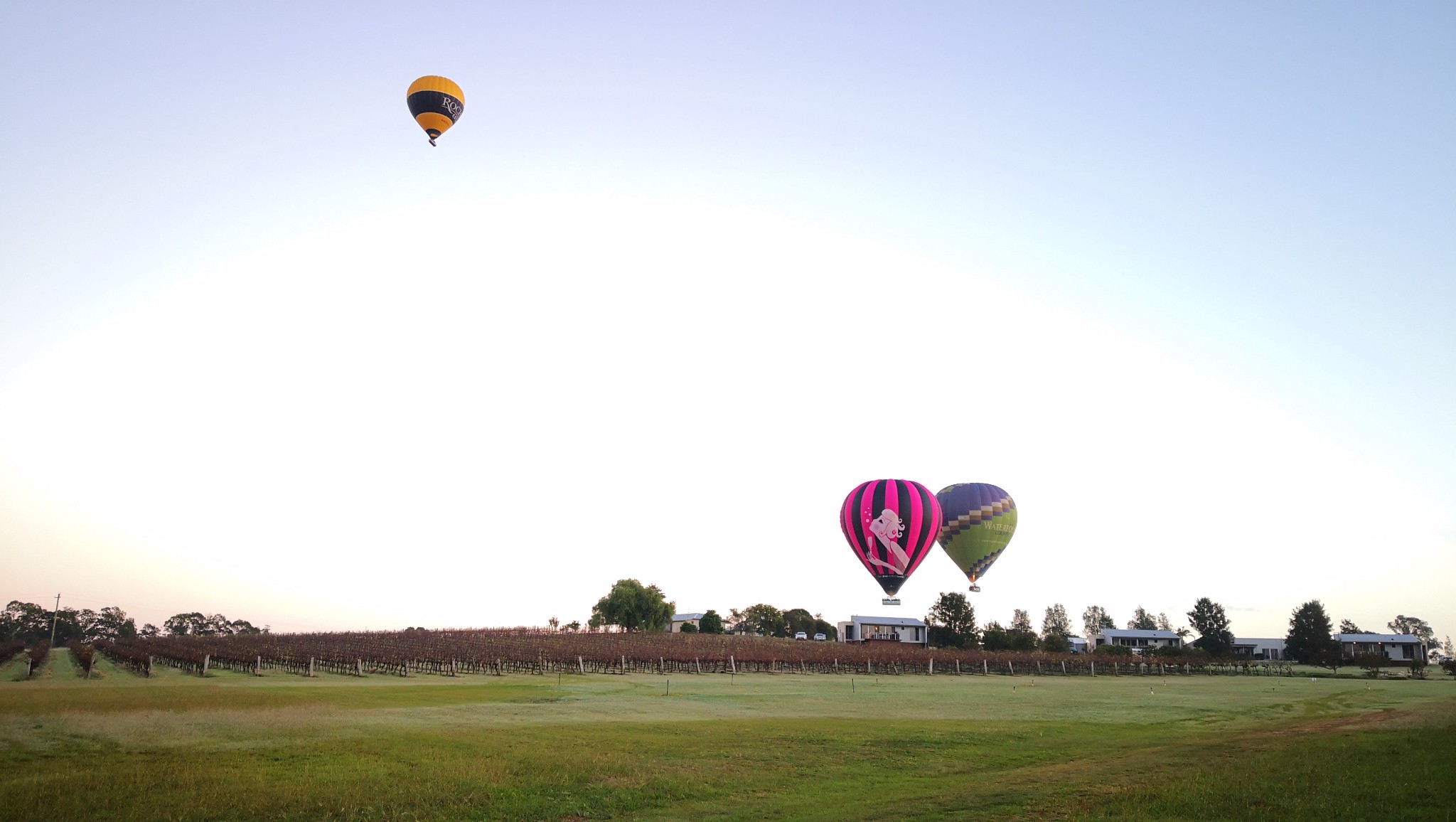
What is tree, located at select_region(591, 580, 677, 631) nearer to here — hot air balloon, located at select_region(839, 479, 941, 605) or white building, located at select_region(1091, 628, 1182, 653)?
hot air balloon, located at select_region(839, 479, 941, 605)

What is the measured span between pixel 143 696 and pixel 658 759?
2541 centimetres

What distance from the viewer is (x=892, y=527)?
182ft

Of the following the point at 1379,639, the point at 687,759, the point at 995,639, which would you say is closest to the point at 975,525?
the point at 687,759

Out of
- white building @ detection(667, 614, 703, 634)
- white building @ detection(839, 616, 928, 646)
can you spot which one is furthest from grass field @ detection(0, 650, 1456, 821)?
white building @ detection(667, 614, 703, 634)

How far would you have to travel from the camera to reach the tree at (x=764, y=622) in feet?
504

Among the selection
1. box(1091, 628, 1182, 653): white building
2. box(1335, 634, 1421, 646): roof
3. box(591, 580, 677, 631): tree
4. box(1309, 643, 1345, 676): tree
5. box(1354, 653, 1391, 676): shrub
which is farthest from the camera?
box(1091, 628, 1182, 653): white building

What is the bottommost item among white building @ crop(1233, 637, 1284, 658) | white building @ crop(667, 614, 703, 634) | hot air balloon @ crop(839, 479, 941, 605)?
white building @ crop(1233, 637, 1284, 658)

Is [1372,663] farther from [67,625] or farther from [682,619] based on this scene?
[67,625]

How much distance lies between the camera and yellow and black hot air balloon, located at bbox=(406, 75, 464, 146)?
152ft

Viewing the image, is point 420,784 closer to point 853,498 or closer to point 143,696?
point 143,696

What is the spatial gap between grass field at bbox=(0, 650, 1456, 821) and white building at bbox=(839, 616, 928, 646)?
104 m

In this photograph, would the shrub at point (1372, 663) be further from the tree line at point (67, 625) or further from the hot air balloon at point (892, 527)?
the tree line at point (67, 625)

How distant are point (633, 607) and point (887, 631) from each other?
4557 centimetres

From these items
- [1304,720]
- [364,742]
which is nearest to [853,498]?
[1304,720]
